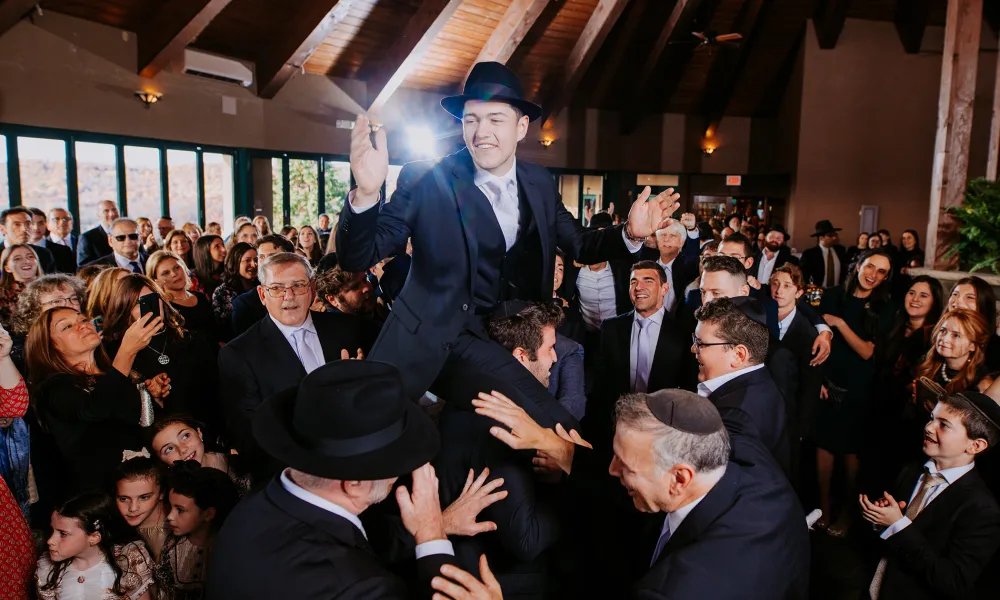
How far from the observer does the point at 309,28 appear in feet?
31.3

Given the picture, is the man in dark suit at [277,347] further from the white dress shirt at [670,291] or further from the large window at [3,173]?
the large window at [3,173]

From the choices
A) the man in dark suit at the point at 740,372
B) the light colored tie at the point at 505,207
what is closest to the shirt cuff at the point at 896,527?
the man in dark suit at the point at 740,372

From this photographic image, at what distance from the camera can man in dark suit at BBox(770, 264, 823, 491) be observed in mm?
3451

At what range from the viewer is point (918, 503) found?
2580 millimetres

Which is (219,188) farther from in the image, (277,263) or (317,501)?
(317,501)

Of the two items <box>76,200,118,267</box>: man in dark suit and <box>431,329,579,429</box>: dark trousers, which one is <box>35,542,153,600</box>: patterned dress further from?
<box>76,200,118,267</box>: man in dark suit

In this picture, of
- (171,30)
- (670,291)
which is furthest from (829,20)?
(171,30)

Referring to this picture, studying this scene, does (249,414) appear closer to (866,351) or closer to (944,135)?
(866,351)

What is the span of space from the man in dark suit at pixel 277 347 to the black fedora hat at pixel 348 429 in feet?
3.70

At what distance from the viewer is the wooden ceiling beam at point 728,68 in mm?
13008

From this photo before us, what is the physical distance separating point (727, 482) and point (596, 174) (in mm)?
15286

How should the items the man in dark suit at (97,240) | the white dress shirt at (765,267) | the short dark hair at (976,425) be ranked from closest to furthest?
the short dark hair at (976,425) → the man in dark suit at (97,240) → the white dress shirt at (765,267)

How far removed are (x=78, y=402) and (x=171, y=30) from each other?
755 centimetres

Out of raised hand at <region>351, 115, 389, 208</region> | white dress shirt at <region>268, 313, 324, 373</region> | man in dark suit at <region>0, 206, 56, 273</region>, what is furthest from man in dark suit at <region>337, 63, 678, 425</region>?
man in dark suit at <region>0, 206, 56, 273</region>
